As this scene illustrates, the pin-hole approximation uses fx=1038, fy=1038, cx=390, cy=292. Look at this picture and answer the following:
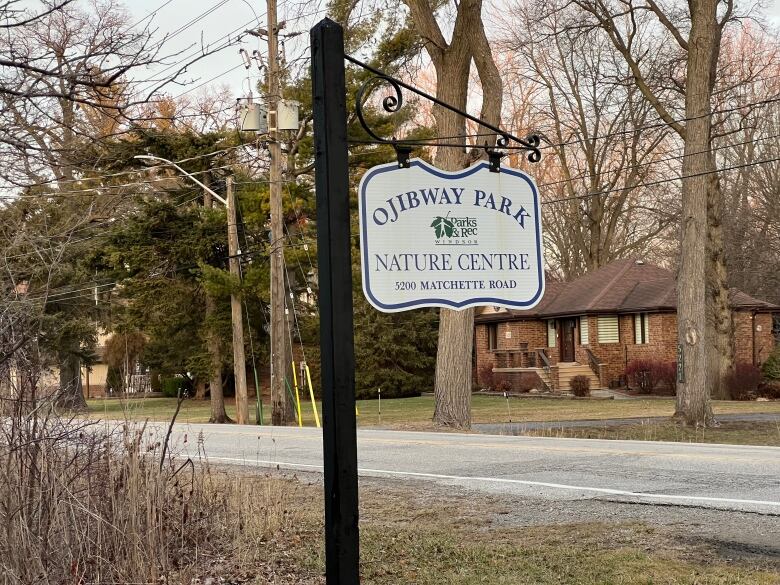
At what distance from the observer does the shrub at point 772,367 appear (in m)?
41.7

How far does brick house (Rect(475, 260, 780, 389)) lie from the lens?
148ft

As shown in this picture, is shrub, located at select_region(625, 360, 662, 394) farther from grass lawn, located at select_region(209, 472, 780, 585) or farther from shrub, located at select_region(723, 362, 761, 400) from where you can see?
grass lawn, located at select_region(209, 472, 780, 585)

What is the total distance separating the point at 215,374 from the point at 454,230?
36007 mm

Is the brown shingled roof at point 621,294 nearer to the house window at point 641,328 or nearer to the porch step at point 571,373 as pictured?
the house window at point 641,328

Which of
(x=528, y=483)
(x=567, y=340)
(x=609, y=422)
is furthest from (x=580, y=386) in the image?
(x=528, y=483)

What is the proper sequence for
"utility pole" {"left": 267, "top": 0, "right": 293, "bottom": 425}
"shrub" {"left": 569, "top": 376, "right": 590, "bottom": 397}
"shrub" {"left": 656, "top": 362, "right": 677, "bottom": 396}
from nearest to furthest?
"utility pole" {"left": 267, "top": 0, "right": 293, "bottom": 425}
"shrub" {"left": 656, "top": 362, "right": 677, "bottom": 396}
"shrub" {"left": 569, "top": 376, "right": 590, "bottom": 397}

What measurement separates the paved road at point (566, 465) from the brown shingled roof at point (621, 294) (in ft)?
93.5

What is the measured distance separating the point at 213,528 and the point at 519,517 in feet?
8.91

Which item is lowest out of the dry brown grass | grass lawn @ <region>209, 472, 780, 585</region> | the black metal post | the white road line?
grass lawn @ <region>209, 472, 780, 585</region>

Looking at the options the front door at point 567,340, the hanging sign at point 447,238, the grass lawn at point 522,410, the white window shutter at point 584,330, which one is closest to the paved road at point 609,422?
the grass lawn at point 522,410

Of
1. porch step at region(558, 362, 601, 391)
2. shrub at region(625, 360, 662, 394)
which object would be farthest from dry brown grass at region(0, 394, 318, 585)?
porch step at region(558, 362, 601, 391)

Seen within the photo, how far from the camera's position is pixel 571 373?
154ft

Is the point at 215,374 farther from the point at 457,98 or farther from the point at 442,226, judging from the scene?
the point at 442,226

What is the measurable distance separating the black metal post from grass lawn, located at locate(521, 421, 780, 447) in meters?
16.1
